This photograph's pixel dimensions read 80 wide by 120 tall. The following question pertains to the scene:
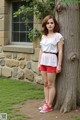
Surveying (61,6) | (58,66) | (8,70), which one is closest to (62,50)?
(58,66)

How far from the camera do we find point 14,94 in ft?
24.7

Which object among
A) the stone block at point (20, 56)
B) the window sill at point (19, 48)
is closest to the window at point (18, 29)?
the window sill at point (19, 48)

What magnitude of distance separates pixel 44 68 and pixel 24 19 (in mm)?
3606

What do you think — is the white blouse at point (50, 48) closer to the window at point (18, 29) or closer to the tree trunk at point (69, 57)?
the tree trunk at point (69, 57)

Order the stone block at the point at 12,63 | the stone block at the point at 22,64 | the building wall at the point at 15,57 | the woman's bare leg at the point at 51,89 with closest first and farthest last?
the woman's bare leg at the point at 51,89 < the building wall at the point at 15,57 < the stone block at the point at 22,64 < the stone block at the point at 12,63

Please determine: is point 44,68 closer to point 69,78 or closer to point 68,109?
point 69,78

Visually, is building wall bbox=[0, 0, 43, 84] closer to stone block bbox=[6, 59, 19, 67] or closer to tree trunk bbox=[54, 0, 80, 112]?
stone block bbox=[6, 59, 19, 67]

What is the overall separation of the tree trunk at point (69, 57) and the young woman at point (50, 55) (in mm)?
138

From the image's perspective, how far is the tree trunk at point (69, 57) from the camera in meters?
5.95

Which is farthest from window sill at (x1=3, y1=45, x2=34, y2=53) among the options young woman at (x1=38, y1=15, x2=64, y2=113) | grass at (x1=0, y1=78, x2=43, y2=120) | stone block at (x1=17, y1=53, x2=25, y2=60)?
young woman at (x1=38, y1=15, x2=64, y2=113)

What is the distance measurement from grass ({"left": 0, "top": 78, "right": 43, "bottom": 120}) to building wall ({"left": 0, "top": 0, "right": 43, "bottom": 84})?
260 mm

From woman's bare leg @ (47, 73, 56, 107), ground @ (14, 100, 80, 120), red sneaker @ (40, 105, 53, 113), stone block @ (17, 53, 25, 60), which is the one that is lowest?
ground @ (14, 100, 80, 120)

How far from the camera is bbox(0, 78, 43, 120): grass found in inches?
238

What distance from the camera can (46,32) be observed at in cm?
607
